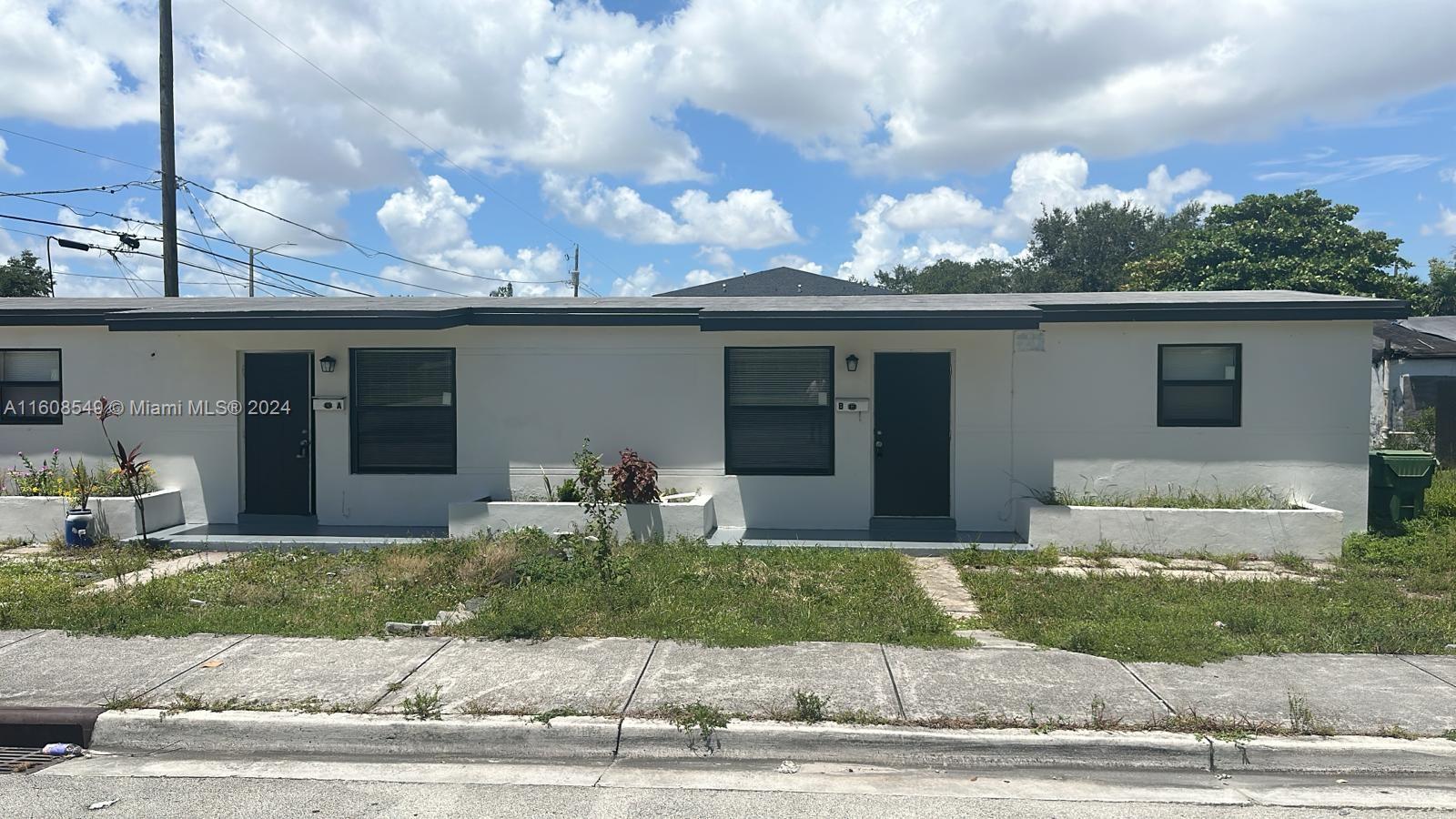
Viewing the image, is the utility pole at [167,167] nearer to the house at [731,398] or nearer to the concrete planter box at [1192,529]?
the house at [731,398]

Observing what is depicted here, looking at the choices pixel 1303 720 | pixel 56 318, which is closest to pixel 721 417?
pixel 1303 720

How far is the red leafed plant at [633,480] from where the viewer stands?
10.6 m

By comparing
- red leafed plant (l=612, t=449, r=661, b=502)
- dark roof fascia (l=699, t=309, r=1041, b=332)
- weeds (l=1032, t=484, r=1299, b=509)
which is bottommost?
weeds (l=1032, t=484, r=1299, b=509)

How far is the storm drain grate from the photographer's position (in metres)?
5.26

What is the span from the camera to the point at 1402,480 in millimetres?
10719

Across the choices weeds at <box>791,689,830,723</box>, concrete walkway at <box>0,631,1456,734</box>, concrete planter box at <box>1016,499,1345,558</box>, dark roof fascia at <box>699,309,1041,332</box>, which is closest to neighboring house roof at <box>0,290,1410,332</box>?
dark roof fascia at <box>699,309,1041,332</box>

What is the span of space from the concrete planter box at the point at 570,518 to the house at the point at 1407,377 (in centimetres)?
1620

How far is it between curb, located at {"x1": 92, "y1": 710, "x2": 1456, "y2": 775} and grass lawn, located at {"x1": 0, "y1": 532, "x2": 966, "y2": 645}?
1531mm

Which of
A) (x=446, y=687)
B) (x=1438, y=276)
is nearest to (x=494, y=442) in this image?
(x=446, y=687)

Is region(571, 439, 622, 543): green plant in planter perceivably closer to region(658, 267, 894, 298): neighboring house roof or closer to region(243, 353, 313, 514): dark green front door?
region(243, 353, 313, 514): dark green front door

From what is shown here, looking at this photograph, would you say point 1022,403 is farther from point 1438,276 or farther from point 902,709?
point 1438,276

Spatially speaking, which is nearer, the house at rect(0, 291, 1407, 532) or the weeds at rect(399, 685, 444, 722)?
the weeds at rect(399, 685, 444, 722)

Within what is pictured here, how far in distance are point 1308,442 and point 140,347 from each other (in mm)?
13951

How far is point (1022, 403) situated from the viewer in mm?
11062
